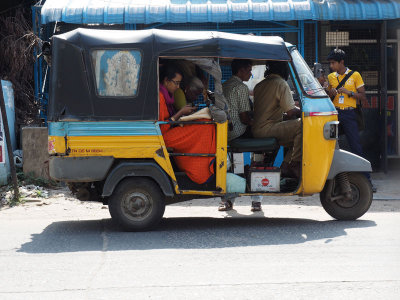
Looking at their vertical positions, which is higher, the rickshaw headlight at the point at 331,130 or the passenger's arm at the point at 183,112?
the passenger's arm at the point at 183,112

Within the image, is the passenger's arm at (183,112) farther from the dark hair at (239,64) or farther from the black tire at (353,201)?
the black tire at (353,201)

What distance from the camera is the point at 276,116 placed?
8094mm

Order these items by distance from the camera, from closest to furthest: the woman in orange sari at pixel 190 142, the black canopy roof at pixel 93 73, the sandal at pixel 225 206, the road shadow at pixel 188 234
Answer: the road shadow at pixel 188 234 → the black canopy roof at pixel 93 73 → the woman in orange sari at pixel 190 142 → the sandal at pixel 225 206

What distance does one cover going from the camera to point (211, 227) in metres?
7.89

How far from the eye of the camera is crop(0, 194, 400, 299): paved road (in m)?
5.11

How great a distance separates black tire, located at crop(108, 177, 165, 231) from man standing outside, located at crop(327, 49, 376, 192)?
3.85m

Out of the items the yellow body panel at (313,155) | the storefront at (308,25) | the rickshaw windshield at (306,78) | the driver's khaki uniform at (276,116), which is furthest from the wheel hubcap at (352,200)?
the storefront at (308,25)

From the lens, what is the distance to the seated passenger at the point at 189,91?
802cm

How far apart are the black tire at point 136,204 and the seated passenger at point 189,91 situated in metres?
1.13

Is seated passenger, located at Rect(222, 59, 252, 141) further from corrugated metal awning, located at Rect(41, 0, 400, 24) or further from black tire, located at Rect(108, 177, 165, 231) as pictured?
corrugated metal awning, located at Rect(41, 0, 400, 24)

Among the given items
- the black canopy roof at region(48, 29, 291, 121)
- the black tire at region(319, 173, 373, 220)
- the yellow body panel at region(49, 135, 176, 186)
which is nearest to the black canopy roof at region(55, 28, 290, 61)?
the black canopy roof at region(48, 29, 291, 121)

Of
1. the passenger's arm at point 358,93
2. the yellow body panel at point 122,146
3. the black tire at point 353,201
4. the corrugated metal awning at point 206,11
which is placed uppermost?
the corrugated metal awning at point 206,11

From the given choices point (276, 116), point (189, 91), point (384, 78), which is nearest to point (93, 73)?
point (189, 91)

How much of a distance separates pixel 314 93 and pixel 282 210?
7.25 feet
